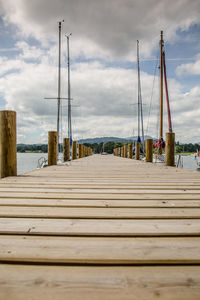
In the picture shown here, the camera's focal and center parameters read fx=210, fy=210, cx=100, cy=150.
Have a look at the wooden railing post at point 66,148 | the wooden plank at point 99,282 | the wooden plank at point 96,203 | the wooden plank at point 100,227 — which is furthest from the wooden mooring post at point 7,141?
the wooden railing post at point 66,148

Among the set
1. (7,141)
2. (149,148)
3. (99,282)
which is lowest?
(99,282)

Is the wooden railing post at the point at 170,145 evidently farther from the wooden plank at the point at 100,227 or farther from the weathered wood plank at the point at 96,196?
the wooden plank at the point at 100,227

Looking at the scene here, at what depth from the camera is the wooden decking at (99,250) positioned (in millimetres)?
893

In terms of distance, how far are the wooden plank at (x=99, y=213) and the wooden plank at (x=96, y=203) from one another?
9 centimetres

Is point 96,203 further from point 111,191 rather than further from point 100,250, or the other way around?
point 100,250

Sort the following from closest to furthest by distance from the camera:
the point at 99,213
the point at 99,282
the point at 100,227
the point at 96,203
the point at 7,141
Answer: the point at 99,282 < the point at 100,227 < the point at 99,213 < the point at 96,203 < the point at 7,141

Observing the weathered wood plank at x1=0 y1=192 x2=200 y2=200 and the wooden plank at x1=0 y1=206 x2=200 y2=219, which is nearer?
the wooden plank at x1=0 y1=206 x2=200 y2=219

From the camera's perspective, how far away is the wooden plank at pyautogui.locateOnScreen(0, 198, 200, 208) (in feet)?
6.72

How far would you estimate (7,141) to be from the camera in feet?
12.2

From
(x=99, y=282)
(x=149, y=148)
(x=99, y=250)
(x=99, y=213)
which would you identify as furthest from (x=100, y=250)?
(x=149, y=148)

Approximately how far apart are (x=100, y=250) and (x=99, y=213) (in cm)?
63

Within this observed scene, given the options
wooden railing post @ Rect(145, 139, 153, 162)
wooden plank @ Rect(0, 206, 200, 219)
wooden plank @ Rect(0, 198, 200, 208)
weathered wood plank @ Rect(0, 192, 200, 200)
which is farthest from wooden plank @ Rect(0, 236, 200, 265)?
wooden railing post @ Rect(145, 139, 153, 162)

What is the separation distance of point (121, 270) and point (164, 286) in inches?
8.0

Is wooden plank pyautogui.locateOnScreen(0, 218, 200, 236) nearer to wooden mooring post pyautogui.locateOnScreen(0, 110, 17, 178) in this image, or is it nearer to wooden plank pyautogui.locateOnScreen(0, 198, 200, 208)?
wooden plank pyautogui.locateOnScreen(0, 198, 200, 208)
